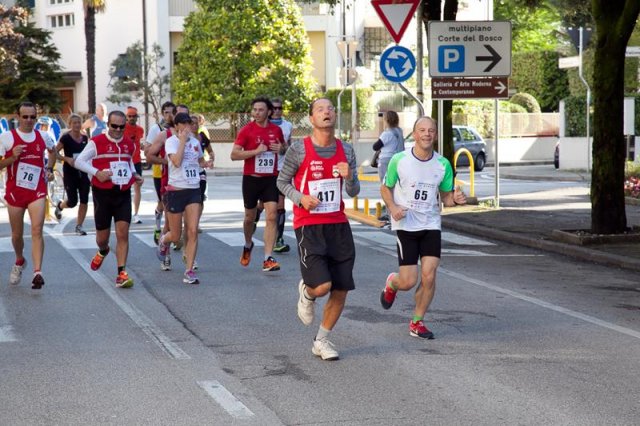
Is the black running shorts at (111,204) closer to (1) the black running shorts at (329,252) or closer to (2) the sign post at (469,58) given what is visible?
(1) the black running shorts at (329,252)

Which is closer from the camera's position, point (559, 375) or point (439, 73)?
point (559, 375)

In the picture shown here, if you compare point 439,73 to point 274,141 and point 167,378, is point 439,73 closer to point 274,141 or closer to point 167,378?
point 274,141

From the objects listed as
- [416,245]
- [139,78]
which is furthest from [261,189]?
[139,78]

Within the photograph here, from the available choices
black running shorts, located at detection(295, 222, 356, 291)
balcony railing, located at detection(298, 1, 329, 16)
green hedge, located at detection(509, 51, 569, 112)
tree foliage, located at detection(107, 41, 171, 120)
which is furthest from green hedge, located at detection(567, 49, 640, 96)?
black running shorts, located at detection(295, 222, 356, 291)

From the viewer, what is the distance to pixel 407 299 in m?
11.6

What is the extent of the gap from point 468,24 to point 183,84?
26488mm

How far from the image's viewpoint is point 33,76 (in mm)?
54719

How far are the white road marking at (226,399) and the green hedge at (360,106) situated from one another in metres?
39.1

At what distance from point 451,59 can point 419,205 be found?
37.0ft

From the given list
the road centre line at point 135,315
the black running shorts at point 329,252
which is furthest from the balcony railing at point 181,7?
the black running shorts at point 329,252

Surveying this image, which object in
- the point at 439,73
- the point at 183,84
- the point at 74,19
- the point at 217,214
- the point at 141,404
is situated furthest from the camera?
the point at 74,19

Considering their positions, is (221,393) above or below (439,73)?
below

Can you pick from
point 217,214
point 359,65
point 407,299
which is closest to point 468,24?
point 217,214

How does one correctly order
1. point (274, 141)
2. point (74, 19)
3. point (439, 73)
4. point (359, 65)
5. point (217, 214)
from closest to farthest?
1. point (274, 141)
2. point (439, 73)
3. point (217, 214)
4. point (359, 65)
5. point (74, 19)
